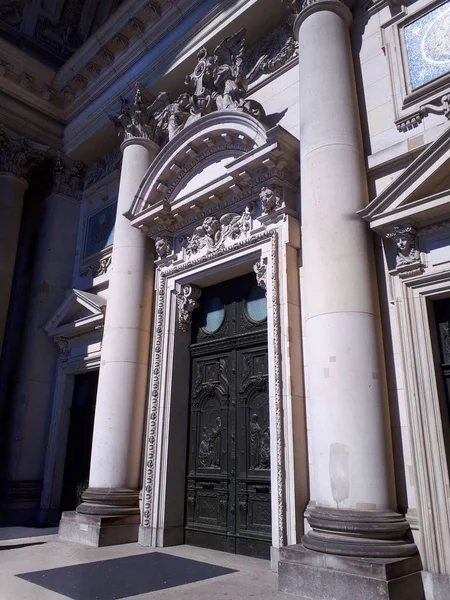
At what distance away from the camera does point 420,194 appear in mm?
5344

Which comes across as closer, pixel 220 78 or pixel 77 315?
pixel 220 78

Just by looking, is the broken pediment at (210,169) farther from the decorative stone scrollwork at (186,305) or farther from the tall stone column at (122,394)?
the decorative stone scrollwork at (186,305)

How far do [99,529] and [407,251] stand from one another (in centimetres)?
561

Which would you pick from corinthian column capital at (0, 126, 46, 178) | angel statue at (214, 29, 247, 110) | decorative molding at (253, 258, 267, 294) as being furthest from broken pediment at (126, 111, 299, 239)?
corinthian column capital at (0, 126, 46, 178)

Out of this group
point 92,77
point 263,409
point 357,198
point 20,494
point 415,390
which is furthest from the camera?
point 92,77

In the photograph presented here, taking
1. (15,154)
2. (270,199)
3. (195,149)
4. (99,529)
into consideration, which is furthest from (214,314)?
(15,154)

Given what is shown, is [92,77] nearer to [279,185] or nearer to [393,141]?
[279,185]

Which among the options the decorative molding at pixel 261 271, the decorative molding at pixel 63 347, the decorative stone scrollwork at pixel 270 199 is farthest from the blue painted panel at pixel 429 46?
the decorative molding at pixel 63 347

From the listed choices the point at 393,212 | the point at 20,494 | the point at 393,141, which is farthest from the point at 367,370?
the point at 20,494

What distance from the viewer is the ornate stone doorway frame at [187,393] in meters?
5.80

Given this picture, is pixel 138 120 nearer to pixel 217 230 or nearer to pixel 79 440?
pixel 217 230

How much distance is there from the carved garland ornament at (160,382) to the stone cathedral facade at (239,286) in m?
0.03

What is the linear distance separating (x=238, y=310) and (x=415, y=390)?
3379mm

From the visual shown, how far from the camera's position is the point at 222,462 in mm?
7180
